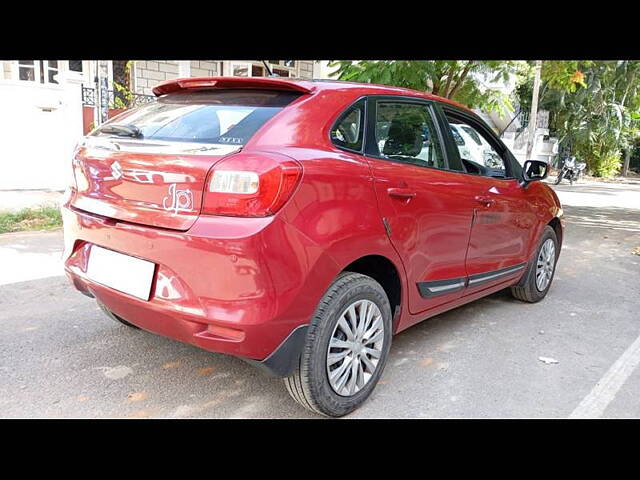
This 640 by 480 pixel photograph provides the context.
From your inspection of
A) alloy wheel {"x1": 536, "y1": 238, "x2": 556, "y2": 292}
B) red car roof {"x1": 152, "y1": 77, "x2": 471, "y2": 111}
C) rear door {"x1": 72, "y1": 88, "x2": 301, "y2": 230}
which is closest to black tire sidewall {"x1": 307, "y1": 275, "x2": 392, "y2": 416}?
rear door {"x1": 72, "y1": 88, "x2": 301, "y2": 230}

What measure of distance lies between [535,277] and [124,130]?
11.8 feet

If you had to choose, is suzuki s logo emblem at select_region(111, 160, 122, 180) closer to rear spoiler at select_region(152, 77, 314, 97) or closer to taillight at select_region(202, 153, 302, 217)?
taillight at select_region(202, 153, 302, 217)

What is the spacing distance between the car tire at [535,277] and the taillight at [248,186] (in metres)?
3.03

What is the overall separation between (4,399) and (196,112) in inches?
71.5

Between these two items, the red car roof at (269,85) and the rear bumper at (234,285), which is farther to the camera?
the red car roof at (269,85)

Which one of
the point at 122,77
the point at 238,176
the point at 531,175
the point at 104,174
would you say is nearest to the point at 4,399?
the point at 104,174

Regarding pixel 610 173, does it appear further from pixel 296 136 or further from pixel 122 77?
pixel 296 136

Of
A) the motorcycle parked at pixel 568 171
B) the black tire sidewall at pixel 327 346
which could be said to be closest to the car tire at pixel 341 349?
the black tire sidewall at pixel 327 346

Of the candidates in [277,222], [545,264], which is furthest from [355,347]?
[545,264]

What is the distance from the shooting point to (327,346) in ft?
8.43

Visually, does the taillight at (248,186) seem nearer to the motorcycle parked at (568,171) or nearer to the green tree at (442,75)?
the green tree at (442,75)

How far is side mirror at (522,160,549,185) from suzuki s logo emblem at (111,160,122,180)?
314 centimetres

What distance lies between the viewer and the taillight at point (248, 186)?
7.41ft

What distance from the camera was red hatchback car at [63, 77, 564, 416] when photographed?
2291 mm
